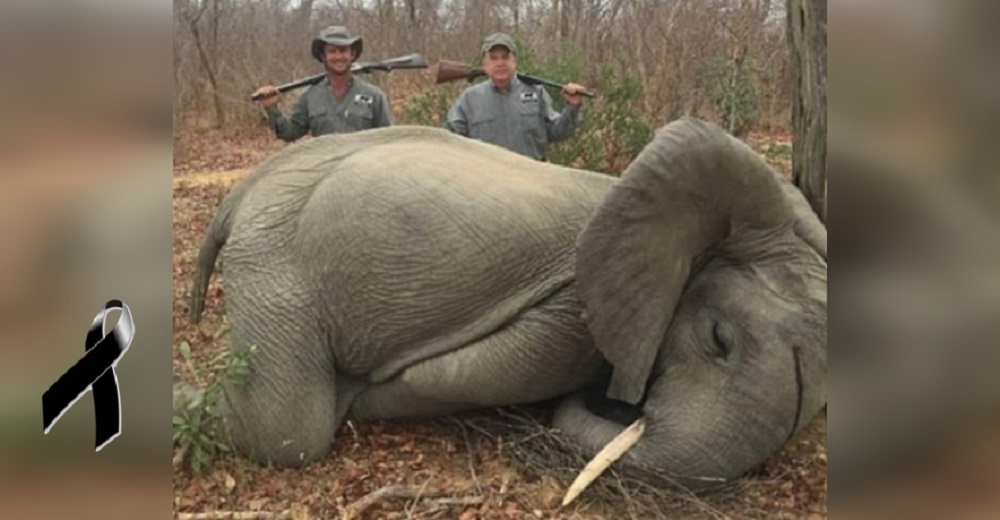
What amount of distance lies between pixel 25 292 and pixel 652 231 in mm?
2065

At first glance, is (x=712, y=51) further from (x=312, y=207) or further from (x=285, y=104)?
(x=312, y=207)

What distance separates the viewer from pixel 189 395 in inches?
116

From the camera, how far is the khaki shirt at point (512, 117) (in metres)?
3.92

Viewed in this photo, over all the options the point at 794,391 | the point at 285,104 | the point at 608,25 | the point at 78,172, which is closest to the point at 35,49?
the point at 78,172

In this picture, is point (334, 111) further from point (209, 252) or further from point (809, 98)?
point (809, 98)

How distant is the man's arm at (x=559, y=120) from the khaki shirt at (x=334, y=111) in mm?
637

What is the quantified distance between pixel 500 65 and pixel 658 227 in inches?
58.9

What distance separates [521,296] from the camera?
2.93 metres

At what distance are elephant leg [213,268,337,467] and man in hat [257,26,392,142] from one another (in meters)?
0.96

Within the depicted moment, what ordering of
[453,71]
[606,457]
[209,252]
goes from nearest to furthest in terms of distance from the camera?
[606,457] < [209,252] < [453,71]

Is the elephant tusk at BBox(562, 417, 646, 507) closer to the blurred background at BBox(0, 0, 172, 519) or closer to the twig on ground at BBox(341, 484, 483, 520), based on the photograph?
the twig on ground at BBox(341, 484, 483, 520)

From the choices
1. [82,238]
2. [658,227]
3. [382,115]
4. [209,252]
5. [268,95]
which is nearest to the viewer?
[82,238]

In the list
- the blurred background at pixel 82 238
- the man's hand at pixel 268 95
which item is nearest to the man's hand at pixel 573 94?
the man's hand at pixel 268 95

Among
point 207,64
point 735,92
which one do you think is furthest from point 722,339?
point 207,64
